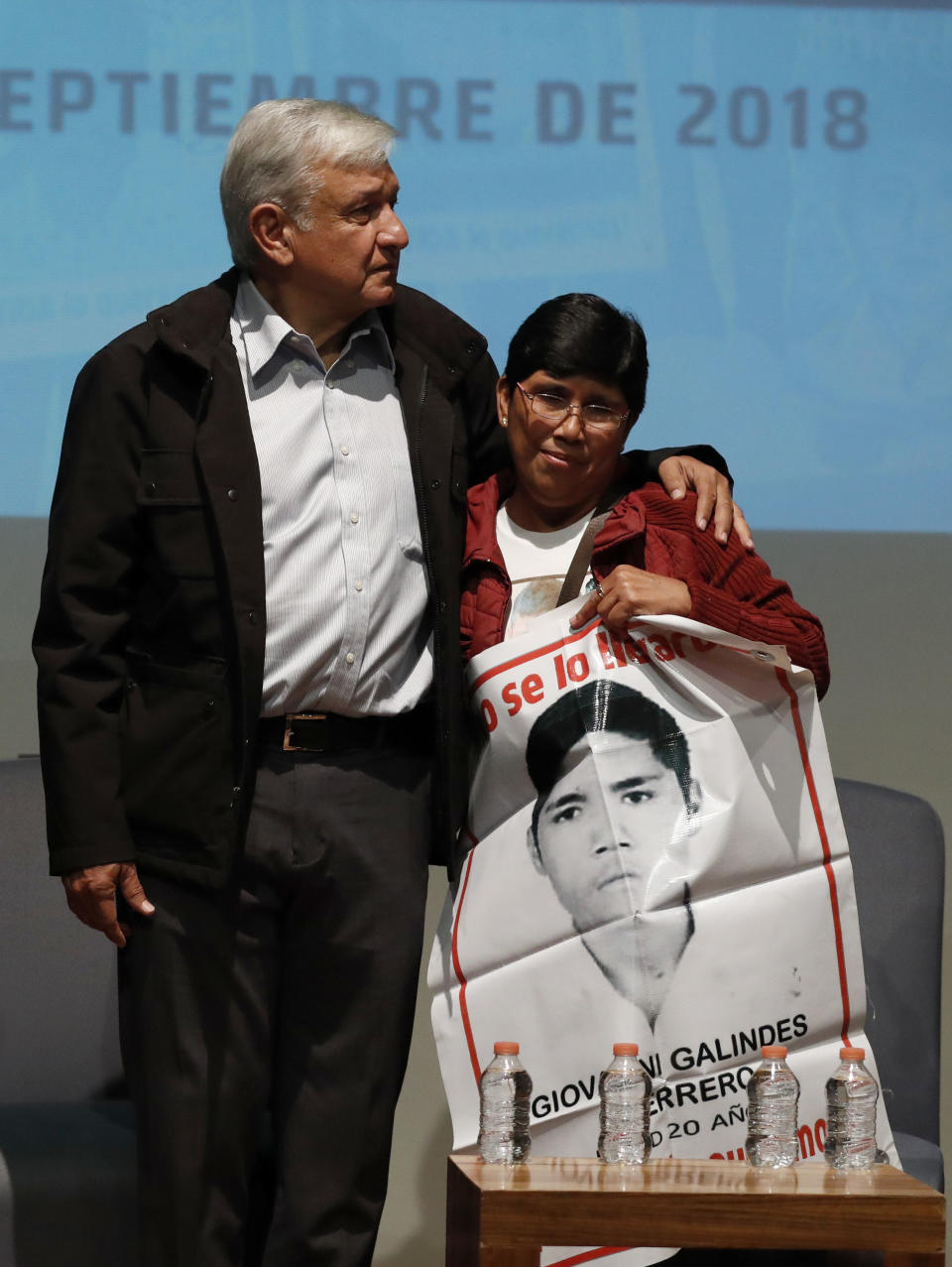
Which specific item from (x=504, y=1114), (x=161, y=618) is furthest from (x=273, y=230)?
(x=504, y=1114)

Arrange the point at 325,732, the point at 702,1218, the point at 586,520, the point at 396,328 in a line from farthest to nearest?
the point at 396,328 < the point at 586,520 < the point at 325,732 < the point at 702,1218

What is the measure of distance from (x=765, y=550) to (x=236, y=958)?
59.6 inches

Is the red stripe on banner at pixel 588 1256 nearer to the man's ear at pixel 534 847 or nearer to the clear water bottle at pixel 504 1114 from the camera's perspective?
the clear water bottle at pixel 504 1114

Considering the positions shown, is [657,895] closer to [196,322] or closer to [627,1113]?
[627,1113]

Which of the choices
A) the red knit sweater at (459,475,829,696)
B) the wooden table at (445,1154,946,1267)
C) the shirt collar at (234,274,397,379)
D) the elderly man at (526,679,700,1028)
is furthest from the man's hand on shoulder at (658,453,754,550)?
the wooden table at (445,1154,946,1267)

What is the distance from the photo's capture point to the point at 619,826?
2141 millimetres

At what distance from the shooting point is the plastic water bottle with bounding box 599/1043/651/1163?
6.56 ft

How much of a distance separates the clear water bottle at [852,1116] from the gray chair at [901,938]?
26.9 inches

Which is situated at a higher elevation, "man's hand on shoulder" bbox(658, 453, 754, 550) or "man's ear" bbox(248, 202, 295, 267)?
"man's ear" bbox(248, 202, 295, 267)

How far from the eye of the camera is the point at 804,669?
218 cm

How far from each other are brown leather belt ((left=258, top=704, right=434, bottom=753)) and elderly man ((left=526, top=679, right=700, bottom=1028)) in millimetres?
191

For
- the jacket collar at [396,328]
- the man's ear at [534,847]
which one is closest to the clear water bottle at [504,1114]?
the man's ear at [534,847]

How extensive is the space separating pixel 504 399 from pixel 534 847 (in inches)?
23.5

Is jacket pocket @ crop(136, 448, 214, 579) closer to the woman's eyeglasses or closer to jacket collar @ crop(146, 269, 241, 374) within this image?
jacket collar @ crop(146, 269, 241, 374)
